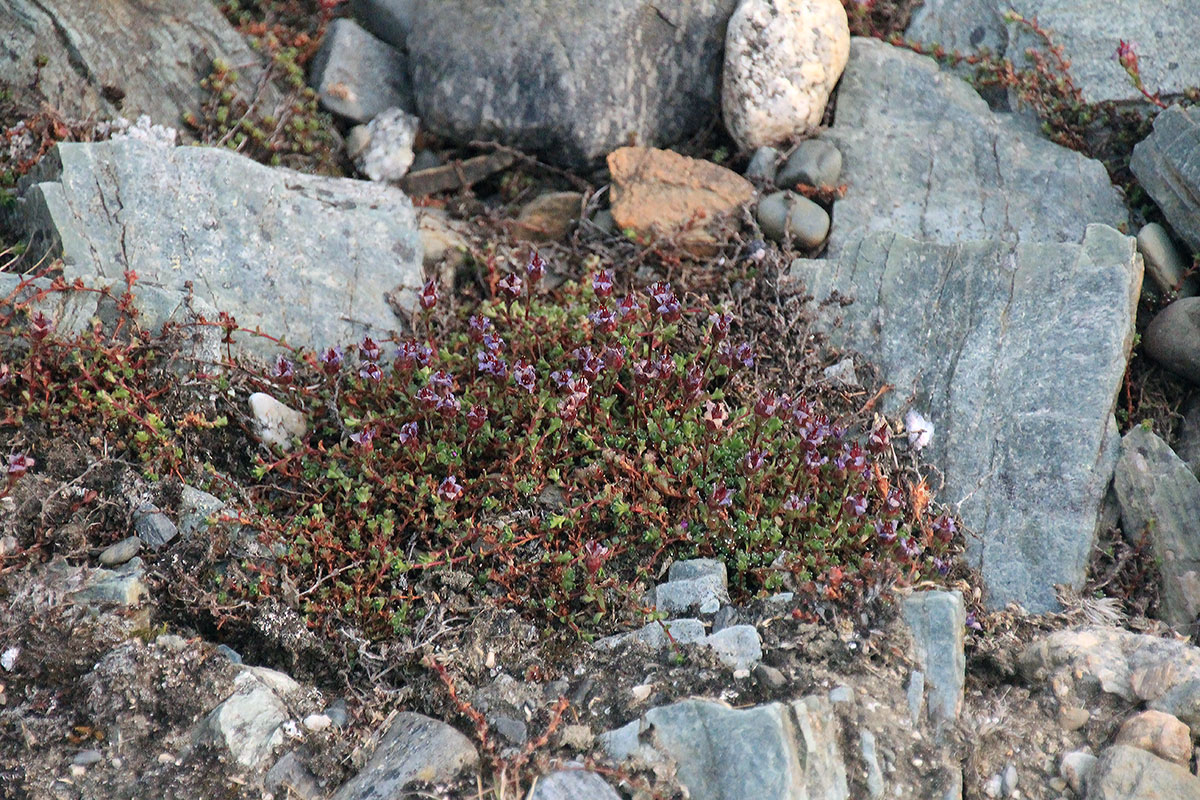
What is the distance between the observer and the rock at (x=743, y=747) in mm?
3225

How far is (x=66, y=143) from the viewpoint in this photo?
5344mm

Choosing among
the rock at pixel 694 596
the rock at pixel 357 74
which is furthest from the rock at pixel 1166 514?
the rock at pixel 357 74

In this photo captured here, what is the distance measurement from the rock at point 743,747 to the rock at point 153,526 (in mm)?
2112

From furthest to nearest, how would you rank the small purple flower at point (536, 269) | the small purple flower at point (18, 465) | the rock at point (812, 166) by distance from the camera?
the rock at point (812, 166), the small purple flower at point (536, 269), the small purple flower at point (18, 465)

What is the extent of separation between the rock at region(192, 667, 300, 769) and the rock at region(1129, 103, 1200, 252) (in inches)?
216

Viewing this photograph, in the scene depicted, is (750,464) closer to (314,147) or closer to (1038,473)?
(1038,473)

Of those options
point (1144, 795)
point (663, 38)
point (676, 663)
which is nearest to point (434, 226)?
point (663, 38)

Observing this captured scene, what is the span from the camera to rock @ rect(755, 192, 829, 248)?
595 centimetres

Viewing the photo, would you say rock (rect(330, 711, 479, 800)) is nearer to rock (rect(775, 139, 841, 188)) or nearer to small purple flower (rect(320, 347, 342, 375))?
small purple flower (rect(320, 347, 342, 375))

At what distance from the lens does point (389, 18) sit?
7059mm

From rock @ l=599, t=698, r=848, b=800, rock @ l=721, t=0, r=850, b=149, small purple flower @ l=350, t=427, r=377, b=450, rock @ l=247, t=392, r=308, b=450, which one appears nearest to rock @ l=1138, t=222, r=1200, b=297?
rock @ l=721, t=0, r=850, b=149

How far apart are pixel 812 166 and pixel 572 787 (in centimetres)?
436

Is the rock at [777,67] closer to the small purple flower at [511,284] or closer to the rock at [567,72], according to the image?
the rock at [567,72]

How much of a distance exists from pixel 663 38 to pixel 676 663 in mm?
4526
